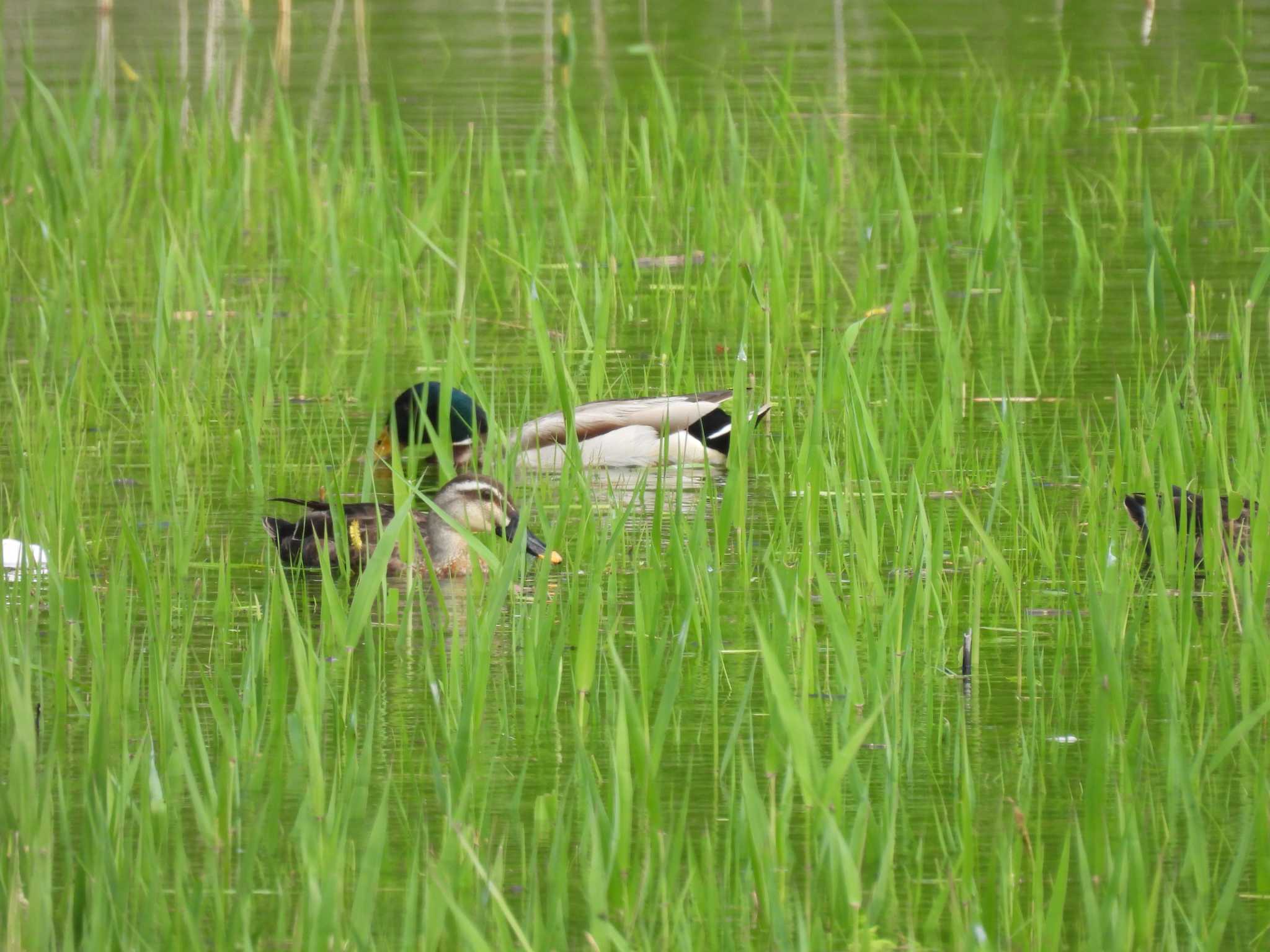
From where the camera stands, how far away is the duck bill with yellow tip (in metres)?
4.62

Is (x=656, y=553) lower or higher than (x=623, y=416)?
lower

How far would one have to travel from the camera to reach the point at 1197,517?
4.53 meters

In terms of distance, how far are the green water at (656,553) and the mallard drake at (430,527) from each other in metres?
0.06

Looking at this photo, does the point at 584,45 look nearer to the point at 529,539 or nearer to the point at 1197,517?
the point at 529,539

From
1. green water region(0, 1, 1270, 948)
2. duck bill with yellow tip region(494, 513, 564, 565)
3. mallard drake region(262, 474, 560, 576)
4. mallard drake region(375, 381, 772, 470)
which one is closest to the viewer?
green water region(0, 1, 1270, 948)

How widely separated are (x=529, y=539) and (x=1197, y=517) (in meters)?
1.27

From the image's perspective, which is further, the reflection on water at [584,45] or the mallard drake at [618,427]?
the reflection on water at [584,45]

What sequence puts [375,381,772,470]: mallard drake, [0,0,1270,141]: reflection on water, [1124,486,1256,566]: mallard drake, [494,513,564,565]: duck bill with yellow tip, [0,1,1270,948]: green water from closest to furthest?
[0,1,1270,948]: green water, [1124,486,1256,566]: mallard drake, [494,513,564,565]: duck bill with yellow tip, [375,381,772,470]: mallard drake, [0,0,1270,141]: reflection on water

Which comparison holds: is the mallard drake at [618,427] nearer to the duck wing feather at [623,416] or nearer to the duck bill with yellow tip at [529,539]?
the duck wing feather at [623,416]

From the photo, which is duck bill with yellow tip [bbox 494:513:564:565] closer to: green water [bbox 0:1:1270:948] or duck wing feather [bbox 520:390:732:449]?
green water [bbox 0:1:1270:948]

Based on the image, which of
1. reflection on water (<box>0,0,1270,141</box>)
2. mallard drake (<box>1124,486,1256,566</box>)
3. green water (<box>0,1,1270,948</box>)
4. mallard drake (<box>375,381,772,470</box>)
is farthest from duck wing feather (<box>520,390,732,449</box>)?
reflection on water (<box>0,0,1270,141</box>)

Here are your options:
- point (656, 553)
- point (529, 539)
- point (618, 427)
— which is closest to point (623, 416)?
point (618, 427)

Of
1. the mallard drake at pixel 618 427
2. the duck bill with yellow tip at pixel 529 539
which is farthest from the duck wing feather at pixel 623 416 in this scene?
the duck bill with yellow tip at pixel 529 539

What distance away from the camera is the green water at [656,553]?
3004 millimetres
